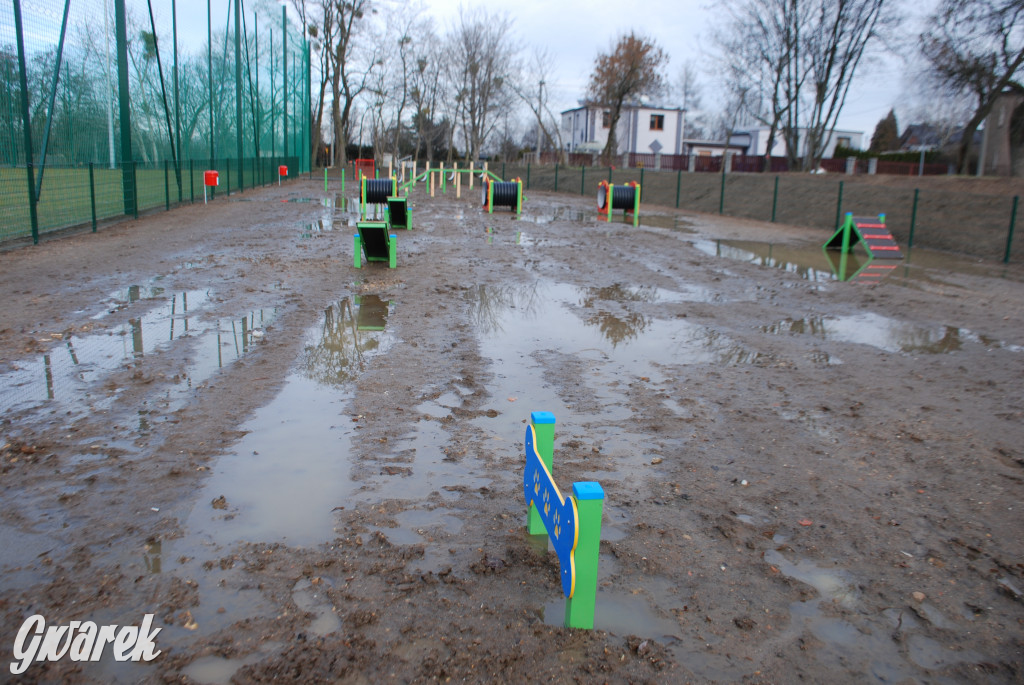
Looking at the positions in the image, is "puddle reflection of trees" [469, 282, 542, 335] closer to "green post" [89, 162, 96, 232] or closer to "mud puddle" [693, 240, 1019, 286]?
"mud puddle" [693, 240, 1019, 286]

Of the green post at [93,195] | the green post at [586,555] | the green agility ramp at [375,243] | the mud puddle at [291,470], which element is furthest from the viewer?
the green post at [93,195]

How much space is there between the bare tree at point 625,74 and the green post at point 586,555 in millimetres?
53178

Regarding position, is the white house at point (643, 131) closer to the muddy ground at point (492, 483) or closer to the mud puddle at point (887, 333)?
the mud puddle at point (887, 333)

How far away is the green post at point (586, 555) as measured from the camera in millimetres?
3074

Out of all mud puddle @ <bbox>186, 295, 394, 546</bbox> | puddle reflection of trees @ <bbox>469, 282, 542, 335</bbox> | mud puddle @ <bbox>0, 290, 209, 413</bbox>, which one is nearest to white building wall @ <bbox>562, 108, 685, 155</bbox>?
puddle reflection of trees @ <bbox>469, 282, 542, 335</bbox>

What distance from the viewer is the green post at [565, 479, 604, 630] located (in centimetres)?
307

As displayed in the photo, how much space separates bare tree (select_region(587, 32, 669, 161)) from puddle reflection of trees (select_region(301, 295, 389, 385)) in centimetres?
4708

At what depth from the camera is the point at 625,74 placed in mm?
52875

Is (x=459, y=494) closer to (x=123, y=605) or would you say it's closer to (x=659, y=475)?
(x=659, y=475)

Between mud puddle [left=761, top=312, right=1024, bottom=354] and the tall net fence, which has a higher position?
the tall net fence

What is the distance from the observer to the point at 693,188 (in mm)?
35000

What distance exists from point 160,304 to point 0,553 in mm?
6236

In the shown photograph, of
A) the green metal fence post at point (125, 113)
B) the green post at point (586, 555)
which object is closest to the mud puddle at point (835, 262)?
the green post at point (586, 555)

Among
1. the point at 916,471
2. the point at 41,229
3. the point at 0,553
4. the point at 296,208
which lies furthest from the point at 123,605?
the point at 296,208
